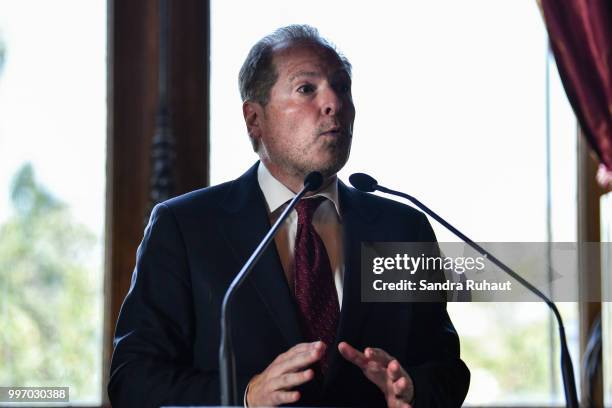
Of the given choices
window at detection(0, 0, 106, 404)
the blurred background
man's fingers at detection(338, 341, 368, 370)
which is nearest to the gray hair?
man's fingers at detection(338, 341, 368, 370)

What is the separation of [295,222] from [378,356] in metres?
0.45

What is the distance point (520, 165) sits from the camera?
300cm

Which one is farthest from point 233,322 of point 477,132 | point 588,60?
point 588,60

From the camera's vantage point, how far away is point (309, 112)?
5.77 ft

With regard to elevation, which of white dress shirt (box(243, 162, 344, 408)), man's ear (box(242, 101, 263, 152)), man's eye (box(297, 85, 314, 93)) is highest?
man's eye (box(297, 85, 314, 93))

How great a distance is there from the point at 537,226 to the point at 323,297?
1.49 meters

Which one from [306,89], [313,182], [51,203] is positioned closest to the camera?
[313,182]

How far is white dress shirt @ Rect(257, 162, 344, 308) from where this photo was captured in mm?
1774

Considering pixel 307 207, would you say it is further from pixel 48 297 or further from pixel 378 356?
pixel 48 297

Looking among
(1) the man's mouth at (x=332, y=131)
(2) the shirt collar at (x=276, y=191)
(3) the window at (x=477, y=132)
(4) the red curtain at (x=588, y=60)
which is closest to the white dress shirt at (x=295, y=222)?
(2) the shirt collar at (x=276, y=191)

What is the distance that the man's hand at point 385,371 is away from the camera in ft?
4.68

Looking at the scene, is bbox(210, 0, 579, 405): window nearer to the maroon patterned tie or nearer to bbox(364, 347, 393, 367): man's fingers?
the maroon patterned tie

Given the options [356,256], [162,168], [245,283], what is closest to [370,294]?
[356,256]

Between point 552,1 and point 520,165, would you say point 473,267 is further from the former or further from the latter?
point 552,1
